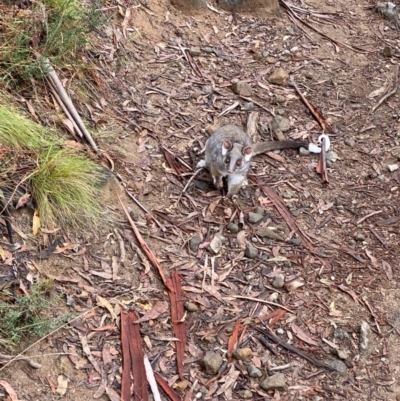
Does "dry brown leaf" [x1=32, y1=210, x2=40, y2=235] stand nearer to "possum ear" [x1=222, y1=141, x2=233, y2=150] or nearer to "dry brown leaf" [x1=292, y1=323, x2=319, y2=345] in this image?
"possum ear" [x1=222, y1=141, x2=233, y2=150]

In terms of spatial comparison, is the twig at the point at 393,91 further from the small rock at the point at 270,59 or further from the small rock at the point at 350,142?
the small rock at the point at 270,59

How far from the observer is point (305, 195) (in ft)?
19.1

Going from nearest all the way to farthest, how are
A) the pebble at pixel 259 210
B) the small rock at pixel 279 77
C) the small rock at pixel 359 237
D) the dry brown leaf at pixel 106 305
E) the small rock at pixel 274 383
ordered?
the small rock at pixel 274 383 < the dry brown leaf at pixel 106 305 < the small rock at pixel 359 237 < the pebble at pixel 259 210 < the small rock at pixel 279 77

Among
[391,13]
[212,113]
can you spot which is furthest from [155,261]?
[391,13]

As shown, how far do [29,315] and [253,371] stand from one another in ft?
5.19

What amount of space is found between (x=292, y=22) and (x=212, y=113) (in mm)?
2232

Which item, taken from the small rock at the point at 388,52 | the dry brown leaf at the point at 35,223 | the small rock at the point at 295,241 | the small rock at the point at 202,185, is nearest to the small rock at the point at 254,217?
Answer: the small rock at the point at 295,241

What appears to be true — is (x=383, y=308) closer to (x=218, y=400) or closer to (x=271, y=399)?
(x=271, y=399)

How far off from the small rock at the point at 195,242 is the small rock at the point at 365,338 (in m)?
1.45

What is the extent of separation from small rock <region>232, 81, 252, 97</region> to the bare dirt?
8 cm

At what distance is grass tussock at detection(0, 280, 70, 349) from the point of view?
372 centimetres

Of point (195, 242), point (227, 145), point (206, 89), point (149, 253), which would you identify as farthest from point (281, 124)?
point (149, 253)

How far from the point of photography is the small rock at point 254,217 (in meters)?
5.46

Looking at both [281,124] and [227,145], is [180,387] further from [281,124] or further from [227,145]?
[281,124]
